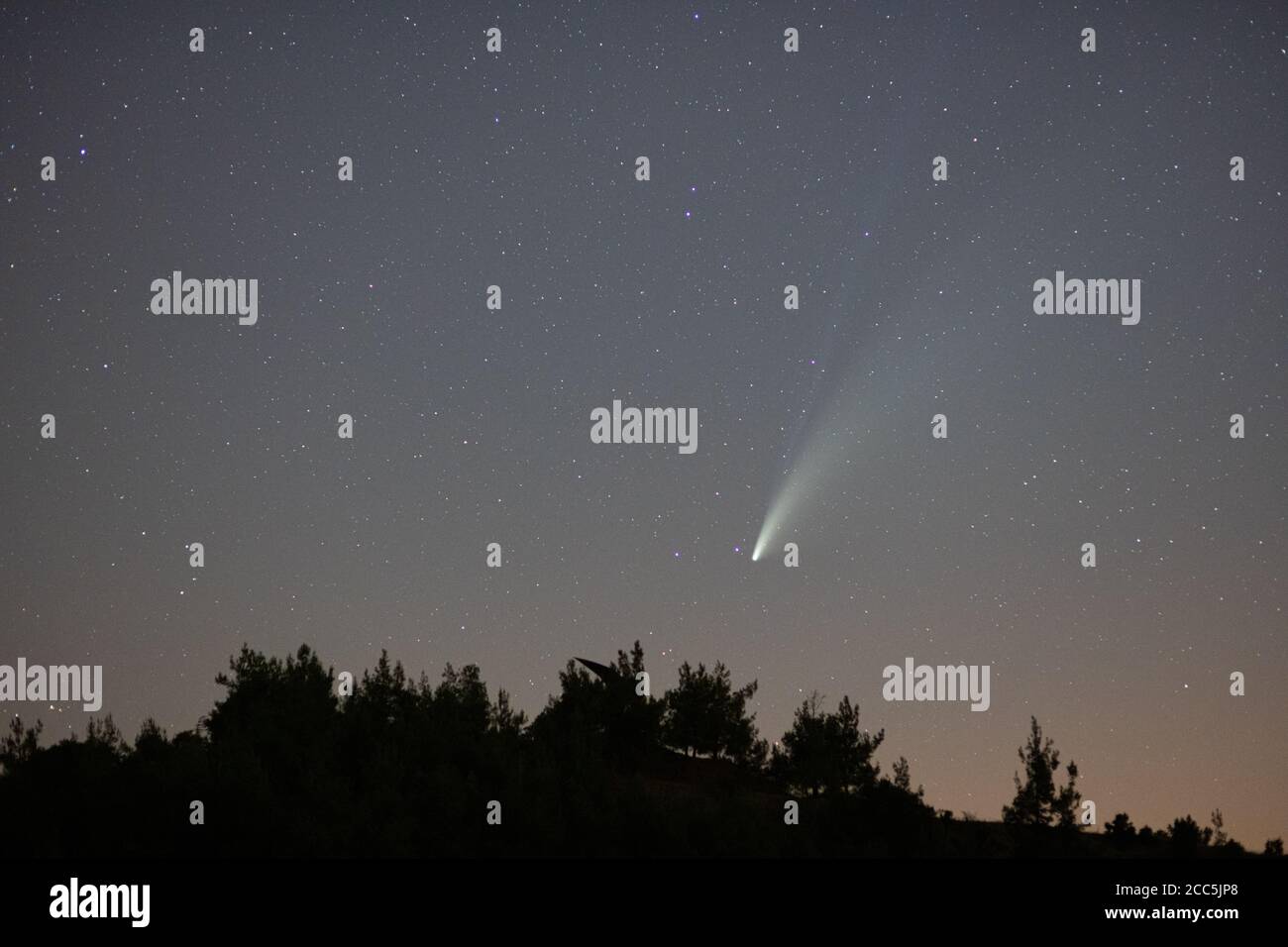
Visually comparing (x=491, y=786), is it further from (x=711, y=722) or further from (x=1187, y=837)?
(x=1187, y=837)

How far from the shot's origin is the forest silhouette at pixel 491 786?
3272 centimetres

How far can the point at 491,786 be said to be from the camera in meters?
35.7

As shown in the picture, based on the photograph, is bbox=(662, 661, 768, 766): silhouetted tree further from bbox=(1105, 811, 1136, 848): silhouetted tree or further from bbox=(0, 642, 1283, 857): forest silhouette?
bbox=(1105, 811, 1136, 848): silhouetted tree

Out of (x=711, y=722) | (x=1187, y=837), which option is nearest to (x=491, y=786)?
(x=711, y=722)

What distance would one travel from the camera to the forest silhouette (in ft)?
107

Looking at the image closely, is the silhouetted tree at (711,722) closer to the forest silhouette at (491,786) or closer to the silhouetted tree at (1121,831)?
the forest silhouette at (491,786)

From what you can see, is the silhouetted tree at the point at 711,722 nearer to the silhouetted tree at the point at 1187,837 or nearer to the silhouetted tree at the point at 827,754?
the silhouetted tree at the point at 827,754

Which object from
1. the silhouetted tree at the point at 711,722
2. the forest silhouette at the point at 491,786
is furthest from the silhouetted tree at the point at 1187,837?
the silhouetted tree at the point at 711,722

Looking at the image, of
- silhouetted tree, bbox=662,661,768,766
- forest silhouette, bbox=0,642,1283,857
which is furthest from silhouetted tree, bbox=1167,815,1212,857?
silhouetted tree, bbox=662,661,768,766

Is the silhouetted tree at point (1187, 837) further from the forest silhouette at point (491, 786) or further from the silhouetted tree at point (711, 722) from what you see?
the silhouetted tree at point (711, 722)
